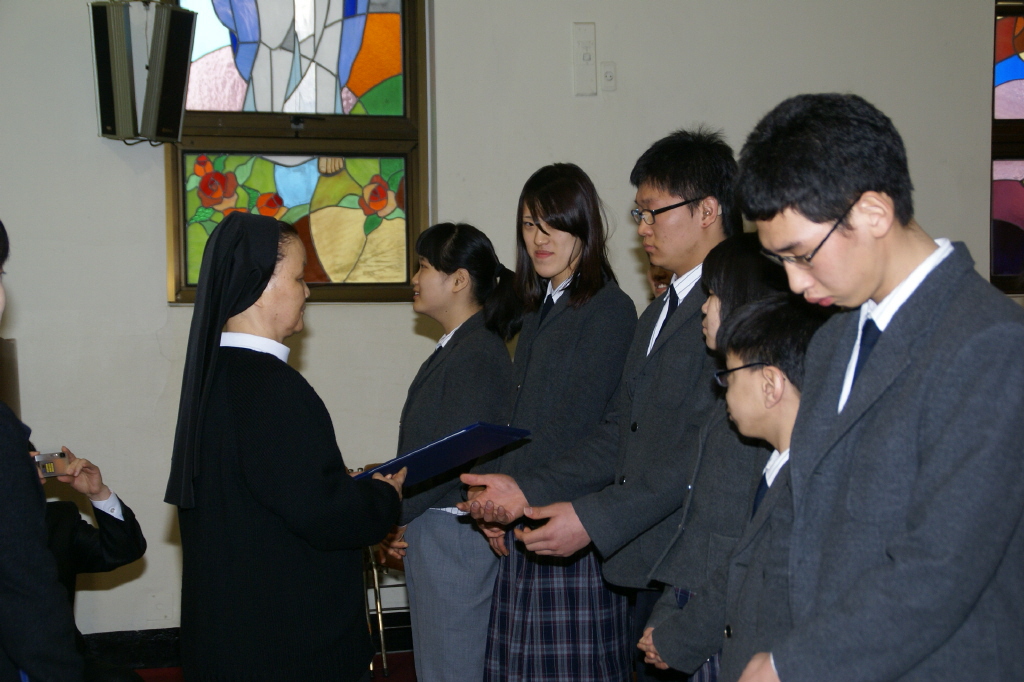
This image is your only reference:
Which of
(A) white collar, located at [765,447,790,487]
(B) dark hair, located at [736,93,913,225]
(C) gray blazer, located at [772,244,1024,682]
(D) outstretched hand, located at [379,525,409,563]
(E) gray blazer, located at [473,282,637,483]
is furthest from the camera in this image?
(D) outstretched hand, located at [379,525,409,563]

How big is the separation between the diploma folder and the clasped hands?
9cm

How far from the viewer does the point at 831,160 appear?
3.85ft

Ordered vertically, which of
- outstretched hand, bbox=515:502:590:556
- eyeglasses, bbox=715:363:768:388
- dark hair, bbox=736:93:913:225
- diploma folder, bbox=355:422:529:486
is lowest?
outstretched hand, bbox=515:502:590:556

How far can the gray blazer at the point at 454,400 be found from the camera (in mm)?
2457

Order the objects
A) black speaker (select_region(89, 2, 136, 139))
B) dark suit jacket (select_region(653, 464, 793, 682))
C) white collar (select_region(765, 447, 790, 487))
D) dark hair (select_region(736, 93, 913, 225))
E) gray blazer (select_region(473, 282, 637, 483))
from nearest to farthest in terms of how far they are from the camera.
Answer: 1. dark hair (select_region(736, 93, 913, 225))
2. dark suit jacket (select_region(653, 464, 793, 682))
3. white collar (select_region(765, 447, 790, 487))
4. gray blazer (select_region(473, 282, 637, 483))
5. black speaker (select_region(89, 2, 136, 139))

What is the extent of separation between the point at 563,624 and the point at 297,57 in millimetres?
2806

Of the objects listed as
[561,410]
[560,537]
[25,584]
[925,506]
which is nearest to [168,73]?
[561,410]

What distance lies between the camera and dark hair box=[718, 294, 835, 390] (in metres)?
1.52

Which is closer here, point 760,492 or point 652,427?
point 760,492

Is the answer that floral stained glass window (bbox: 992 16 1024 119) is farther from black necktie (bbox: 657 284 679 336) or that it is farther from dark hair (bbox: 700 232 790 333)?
dark hair (bbox: 700 232 790 333)

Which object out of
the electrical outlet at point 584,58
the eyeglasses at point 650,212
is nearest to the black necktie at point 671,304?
the eyeglasses at point 650,212

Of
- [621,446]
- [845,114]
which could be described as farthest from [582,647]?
[845,114]

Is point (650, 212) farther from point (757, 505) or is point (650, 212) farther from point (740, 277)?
point (757, 505)

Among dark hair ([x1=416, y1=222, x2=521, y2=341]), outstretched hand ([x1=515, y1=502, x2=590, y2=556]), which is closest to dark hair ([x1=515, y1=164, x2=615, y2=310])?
dark hair ([x1=416, y1=222, x2=521, y2=341])
